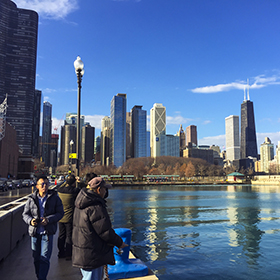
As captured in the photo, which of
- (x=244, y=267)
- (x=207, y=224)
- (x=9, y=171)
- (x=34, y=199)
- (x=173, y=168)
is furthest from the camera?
(x=173, y=168)

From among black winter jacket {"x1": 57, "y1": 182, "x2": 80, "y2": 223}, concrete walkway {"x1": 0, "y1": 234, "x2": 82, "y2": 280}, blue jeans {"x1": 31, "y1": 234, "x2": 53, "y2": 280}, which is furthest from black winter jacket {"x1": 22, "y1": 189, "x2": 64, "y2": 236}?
black winter jacket {"x1": 57, "y1": 182, "x2": 80, "y2": 223}

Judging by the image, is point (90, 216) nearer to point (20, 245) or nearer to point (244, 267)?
point (20, 245)

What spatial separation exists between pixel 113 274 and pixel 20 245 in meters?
4.55

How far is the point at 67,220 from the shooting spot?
7.39m

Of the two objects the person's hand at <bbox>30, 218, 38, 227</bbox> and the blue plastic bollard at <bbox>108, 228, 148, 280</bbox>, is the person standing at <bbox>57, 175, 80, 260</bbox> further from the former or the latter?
the person's hand at <bbox>30, 218, 38, 227</bbox>

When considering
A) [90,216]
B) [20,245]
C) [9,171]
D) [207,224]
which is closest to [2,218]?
[20,245]

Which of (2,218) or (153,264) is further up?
(2,218)

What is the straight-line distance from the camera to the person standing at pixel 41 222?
5125 mm

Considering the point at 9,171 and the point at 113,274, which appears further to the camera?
the point at 9,171

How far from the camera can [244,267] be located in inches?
372

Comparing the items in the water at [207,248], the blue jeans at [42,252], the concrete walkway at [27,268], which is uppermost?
the blue jeans at [42,252]

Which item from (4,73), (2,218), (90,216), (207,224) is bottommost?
(207,224)

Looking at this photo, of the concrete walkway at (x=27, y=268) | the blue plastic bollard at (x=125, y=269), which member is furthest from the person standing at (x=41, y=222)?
the blue plastic bollard at (x=125, y=269)

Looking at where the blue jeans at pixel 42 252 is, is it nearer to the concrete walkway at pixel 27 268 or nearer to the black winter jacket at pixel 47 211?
the black winter jacket at pixel 47 211
